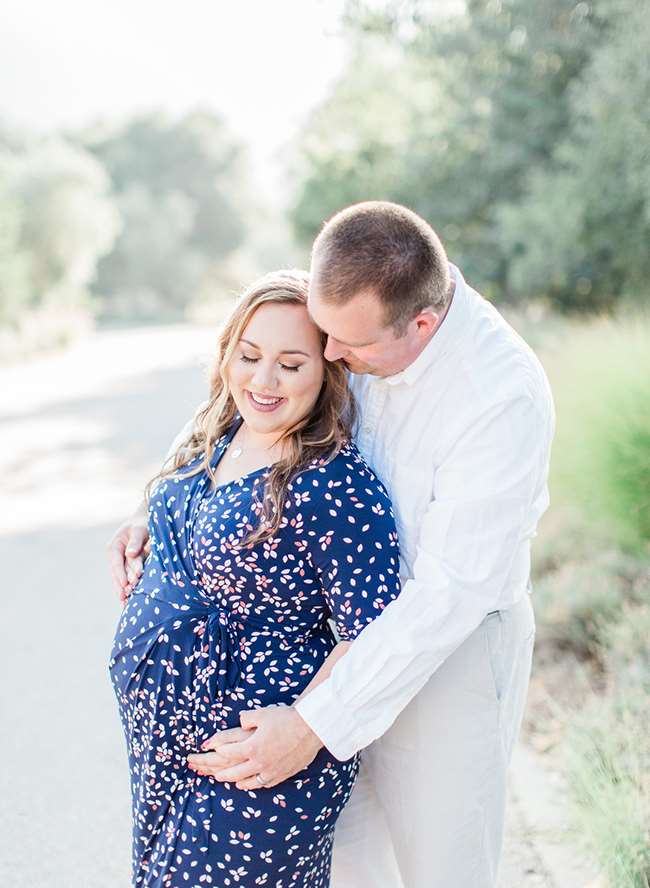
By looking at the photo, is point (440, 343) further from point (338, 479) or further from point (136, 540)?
point (136, 540)

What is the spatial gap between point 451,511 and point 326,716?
561 millimetres

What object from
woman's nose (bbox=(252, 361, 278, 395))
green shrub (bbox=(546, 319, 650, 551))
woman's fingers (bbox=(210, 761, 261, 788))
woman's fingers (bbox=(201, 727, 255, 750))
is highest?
green shrub (bbox=(546, 319, 650, 551))

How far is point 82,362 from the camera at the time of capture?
21766 mm

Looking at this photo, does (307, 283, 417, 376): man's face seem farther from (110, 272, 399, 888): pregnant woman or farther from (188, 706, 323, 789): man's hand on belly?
(188, 706, 323, 789): man's hand on belly

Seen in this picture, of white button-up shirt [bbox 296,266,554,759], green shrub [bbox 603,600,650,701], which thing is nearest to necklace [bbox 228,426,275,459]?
white button-up shirt [bbox 296,266,554,759]

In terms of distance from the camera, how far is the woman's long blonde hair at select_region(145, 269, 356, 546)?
2283 millimetres

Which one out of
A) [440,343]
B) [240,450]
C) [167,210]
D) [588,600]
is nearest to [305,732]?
[240,450]

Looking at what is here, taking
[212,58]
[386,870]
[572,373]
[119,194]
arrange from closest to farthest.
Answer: [386,870]
[572,373]
[119,194]
[212,58]

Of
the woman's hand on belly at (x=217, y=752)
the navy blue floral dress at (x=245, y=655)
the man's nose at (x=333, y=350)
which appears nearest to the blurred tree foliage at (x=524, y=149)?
the man's nose at (x=333, y=350)

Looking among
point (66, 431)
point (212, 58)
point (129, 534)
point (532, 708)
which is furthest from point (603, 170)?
point (212, 58)

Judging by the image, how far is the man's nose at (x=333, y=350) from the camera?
230 centimetres

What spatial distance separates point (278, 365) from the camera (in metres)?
2.42

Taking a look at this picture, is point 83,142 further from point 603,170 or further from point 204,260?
point 603,170

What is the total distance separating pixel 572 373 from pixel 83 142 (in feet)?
151
